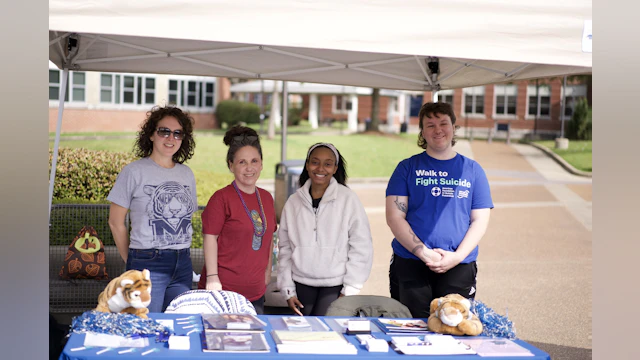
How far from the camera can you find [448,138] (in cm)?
403

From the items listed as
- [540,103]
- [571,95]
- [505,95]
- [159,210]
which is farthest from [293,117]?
[159,210]

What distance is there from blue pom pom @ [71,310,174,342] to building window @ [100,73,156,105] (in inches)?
1065

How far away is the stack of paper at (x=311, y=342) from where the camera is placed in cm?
269

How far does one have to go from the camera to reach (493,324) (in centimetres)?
314

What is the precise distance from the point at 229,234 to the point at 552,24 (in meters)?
1.95

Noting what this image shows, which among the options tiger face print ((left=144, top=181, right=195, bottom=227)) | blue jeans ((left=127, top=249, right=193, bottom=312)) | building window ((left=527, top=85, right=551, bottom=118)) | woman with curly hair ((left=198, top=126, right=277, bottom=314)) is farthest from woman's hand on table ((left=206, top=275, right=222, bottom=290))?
building window ((left=527, top=85, right=551, bottom=118))

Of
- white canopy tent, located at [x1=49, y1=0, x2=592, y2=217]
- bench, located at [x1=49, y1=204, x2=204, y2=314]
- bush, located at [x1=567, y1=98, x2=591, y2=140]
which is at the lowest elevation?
bench, located at [x1=49, y1=204, x2=204, y2=314]

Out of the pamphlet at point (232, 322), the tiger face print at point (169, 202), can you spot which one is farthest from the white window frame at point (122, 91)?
the pamphlet at point (232, 322)

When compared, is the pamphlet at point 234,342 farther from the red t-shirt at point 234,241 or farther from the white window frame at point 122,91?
the white window frame at point 122,91

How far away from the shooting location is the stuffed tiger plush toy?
284 centimetres

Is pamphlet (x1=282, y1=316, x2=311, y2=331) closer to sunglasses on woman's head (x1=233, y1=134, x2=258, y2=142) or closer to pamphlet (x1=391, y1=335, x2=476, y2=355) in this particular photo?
pamphlet (x1=391, y1=335, x2=476, y2=355)

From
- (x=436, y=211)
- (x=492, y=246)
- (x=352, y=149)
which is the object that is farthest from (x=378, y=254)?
(x=352, y=149)

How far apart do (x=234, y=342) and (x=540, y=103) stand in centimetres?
3969

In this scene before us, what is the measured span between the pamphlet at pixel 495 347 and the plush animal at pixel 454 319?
56 mm
